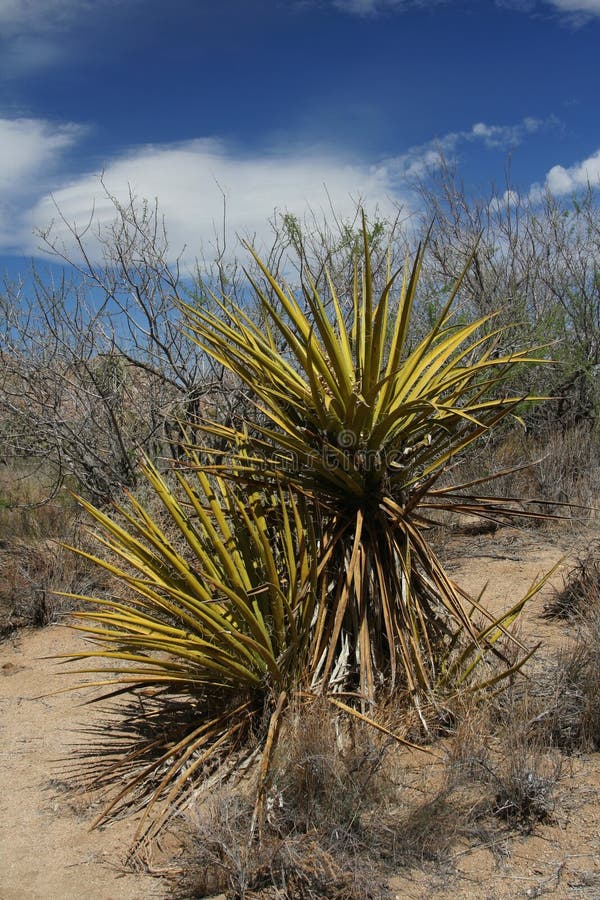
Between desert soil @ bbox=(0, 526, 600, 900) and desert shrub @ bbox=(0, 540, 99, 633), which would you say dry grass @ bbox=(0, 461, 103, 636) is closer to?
desert shrub @ bbox=(0, 540, 99, 633)

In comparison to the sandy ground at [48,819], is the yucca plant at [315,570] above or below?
above

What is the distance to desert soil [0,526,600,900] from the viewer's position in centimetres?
290

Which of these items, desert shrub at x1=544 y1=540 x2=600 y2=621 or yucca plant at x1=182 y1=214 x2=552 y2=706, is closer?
yucca plant at x1=182 y1=214 x2=552 y2=706

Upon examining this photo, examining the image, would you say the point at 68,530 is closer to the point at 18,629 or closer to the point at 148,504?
the point at 148,504

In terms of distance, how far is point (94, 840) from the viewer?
3459mm

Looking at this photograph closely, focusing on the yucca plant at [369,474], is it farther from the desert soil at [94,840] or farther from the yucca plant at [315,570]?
the desert soil at [94,840]

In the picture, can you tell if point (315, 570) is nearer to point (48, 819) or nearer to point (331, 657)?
point (331, 657)

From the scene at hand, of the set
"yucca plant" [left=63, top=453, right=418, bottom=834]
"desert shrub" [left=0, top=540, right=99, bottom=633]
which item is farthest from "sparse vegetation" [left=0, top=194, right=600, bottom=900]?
"desert shrub" [left=0, top=540, right=99, bottom=633]

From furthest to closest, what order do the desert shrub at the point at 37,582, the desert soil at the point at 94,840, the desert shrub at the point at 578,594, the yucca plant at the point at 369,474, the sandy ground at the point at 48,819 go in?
1. the desert shrub at the point at 37,582
2. the desert shrub at the point at 578,594
3. the yucca plant at the point at 369,474
4. the sandy ground at the point at 48,819
5. the desert soil at the point at 94,840

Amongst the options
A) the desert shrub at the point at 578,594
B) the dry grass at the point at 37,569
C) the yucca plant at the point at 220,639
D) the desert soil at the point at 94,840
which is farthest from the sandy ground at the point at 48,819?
the desert shrub at the point at 578,594

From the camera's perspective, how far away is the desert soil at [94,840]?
2.90m

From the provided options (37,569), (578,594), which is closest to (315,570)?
(578,594)

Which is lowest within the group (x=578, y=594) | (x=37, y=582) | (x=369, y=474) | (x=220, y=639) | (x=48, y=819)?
(x=48, y=819)

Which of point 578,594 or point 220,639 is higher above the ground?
point 220,639
